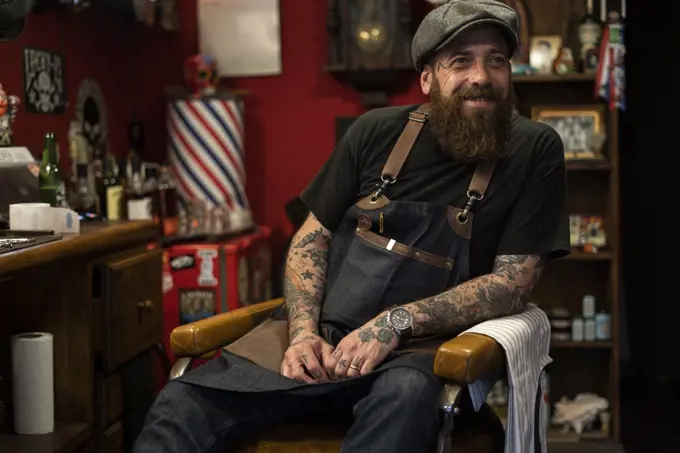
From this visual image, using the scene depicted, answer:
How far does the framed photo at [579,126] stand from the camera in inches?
159

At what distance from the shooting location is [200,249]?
4035mm

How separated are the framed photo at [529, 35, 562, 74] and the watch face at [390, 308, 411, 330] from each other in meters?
2.14

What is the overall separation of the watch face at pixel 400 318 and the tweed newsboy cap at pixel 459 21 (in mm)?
663

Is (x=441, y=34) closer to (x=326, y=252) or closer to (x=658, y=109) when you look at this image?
(x=326, y=252)

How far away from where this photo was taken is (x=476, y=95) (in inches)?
95.9

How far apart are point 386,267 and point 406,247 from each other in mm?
68

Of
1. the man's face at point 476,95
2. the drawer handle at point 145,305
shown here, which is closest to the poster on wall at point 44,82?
the drawer handle at point 145,305

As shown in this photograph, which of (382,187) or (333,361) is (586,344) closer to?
(382,187)

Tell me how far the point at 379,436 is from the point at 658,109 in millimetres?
3258

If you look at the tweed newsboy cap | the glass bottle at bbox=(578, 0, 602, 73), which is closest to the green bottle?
the tweed newsboy cap

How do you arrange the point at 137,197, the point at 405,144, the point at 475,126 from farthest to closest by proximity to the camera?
the point at 137,197 < the point at 405,144 < the point at 475,126

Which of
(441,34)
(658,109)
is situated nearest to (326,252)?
(441,34)

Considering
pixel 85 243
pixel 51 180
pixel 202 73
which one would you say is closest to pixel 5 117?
pixel 51 180

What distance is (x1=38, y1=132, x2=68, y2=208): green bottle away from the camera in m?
2.88
